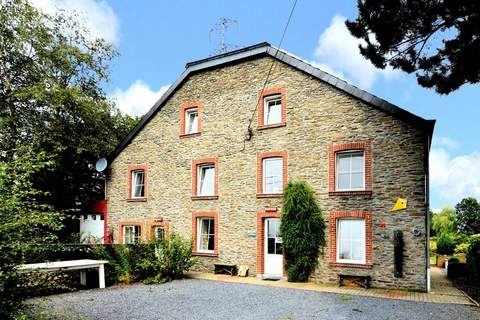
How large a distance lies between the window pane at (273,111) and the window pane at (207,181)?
3.17m

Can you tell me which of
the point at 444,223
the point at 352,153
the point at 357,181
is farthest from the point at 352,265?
the point at 444,223

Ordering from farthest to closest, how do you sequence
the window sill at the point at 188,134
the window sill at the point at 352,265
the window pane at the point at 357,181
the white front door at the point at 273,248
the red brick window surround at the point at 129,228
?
the red brick window surround at the point at 129,228, the window sill at the point at 188,134, the white front door at the point at 273,248, the window pane at the point at 357,181, the window sill at the point at 352,265

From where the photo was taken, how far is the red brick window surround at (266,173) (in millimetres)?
14459

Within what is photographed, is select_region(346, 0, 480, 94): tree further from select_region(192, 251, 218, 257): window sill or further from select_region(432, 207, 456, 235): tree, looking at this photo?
select_region(432, 207, 456, 235): tree

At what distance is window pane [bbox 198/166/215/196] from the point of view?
1651cm

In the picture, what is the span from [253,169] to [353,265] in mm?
4913

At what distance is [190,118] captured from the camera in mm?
17703

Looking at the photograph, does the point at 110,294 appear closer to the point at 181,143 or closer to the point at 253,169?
the point at 253,169

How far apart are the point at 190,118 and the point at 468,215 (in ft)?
116

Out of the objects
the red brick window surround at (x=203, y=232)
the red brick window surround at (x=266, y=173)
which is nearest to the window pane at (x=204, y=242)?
the red brick window surround at (x=203, y=232)

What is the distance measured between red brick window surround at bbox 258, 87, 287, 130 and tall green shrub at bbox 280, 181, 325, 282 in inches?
113

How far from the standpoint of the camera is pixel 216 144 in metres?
16.2

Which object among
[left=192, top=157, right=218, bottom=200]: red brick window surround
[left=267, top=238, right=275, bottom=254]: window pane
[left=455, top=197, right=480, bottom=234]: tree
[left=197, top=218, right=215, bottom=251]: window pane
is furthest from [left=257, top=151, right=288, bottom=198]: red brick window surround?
[left=455, top=197, right=480, bottom=234]: tree

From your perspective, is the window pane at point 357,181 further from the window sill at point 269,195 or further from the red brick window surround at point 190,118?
the red brick window surround at point 190,118
